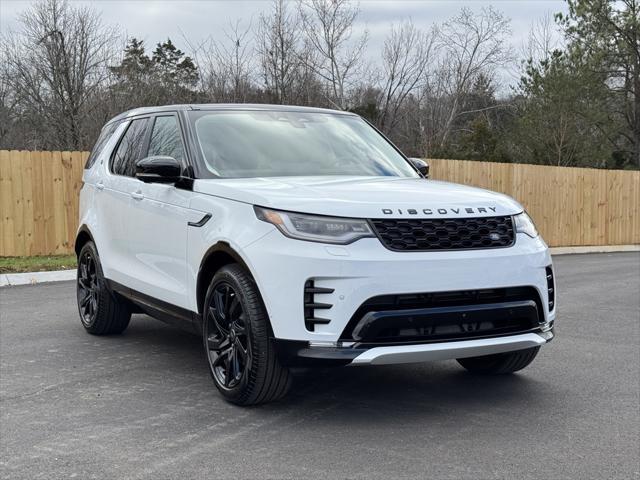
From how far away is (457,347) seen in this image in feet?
14.7

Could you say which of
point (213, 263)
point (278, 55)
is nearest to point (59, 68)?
point (278, 55)

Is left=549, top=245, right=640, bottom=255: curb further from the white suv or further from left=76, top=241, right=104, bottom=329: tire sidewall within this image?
the white suv

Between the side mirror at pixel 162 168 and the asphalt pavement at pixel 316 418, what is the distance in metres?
1.44

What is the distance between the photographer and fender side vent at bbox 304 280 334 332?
432 centimetres

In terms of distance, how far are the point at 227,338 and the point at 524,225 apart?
198 cm

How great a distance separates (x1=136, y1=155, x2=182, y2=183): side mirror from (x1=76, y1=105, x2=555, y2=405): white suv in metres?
0.01

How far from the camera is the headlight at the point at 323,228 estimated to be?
4.38 metres

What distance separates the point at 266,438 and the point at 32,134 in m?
21.4

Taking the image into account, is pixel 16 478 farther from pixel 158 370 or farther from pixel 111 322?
pixel 111 322

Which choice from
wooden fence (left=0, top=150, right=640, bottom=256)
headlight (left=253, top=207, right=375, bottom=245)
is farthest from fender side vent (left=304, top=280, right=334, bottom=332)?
wooden fence (left=0, top=150, right=640, bottom=256)

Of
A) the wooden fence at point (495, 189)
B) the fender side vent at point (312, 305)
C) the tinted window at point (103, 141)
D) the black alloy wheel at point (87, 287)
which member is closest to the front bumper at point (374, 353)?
the fender side vent at point (312, 305)

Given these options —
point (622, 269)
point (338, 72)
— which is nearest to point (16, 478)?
point (622, 269)

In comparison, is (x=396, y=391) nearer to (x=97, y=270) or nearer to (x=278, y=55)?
(x=97, y=270)

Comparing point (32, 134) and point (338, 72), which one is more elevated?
point (338, 72)
